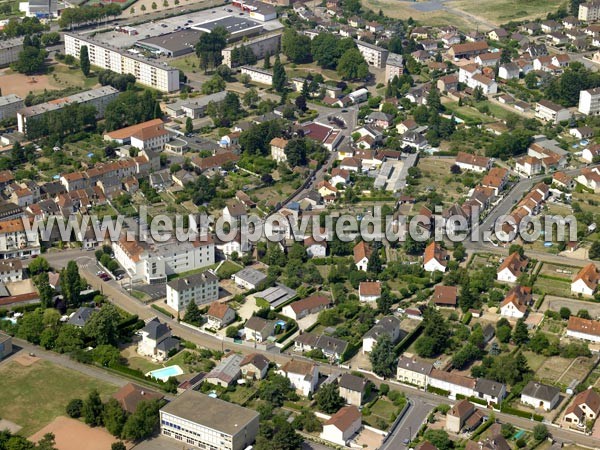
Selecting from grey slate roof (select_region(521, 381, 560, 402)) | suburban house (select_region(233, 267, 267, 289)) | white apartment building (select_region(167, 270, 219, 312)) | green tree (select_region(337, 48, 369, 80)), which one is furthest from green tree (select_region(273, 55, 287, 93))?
grey slate roof (select_region(521, 381, 560, 402))

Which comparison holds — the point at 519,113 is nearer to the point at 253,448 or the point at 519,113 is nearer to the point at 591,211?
the point at 591,211

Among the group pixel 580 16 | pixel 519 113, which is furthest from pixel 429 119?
pixel 580 16

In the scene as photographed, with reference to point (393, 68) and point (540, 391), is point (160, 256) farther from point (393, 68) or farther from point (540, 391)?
point (393, 68)

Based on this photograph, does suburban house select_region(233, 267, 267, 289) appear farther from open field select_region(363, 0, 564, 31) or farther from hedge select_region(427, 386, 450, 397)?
open field select_region(363, 0, 564, 31)

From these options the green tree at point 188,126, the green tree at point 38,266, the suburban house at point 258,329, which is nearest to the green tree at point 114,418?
the suburban house at point 258,329

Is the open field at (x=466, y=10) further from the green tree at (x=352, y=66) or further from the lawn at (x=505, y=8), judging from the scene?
the green tree at (x=352, y=66)

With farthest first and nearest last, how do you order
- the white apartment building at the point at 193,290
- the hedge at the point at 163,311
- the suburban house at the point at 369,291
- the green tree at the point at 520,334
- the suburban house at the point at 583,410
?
the suburban house at the point at 369,291 → the white apartment building at the point at 193,290 → the hedge at the point at 163,311 → the green tree at the point at 520,334 → the suburban house at the point at 583,410

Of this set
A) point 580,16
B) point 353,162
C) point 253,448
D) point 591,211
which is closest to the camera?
point 253,448
